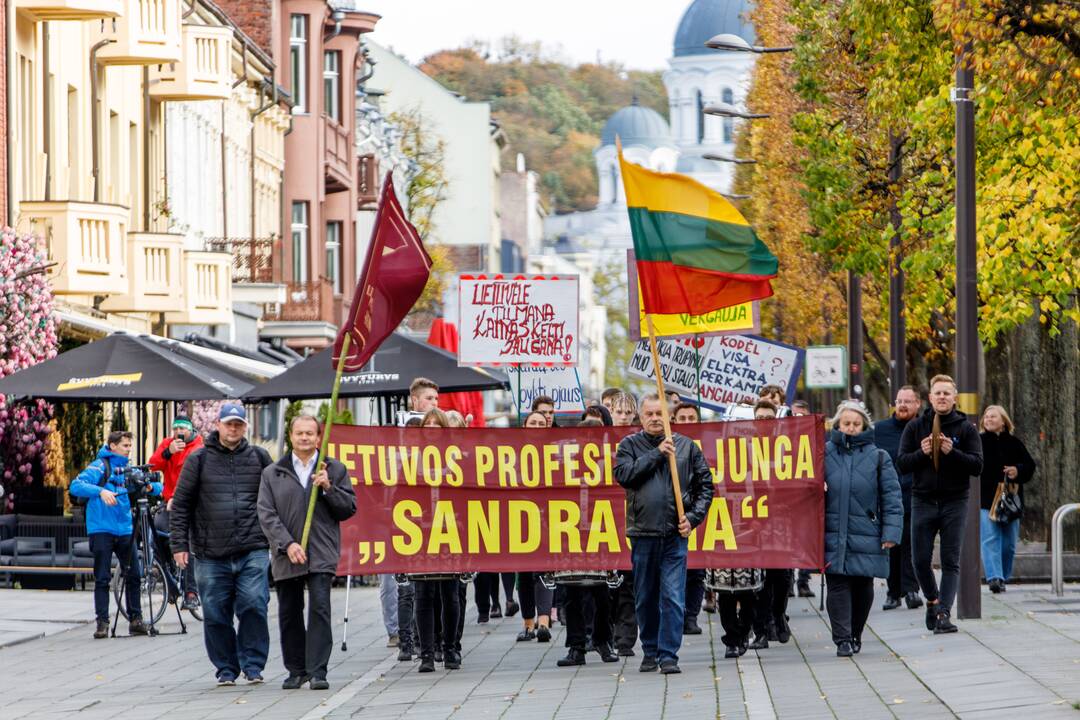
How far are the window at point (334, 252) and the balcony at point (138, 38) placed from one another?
24.6m

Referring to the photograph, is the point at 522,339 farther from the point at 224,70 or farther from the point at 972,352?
the point at 224,70

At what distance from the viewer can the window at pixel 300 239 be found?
54.0 meters

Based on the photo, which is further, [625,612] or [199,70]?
[199,70]

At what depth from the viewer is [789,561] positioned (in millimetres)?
16078

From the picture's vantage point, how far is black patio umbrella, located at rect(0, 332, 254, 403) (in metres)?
23.0

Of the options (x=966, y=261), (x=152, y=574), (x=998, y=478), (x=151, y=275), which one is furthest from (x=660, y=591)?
Answer: (x=151, y=275)

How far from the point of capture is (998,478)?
68.5ft

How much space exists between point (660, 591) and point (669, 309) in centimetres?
230

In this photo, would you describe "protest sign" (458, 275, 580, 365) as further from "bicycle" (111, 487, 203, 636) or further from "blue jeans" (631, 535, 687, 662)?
"blue jeans" (631, 535, 687, 662)

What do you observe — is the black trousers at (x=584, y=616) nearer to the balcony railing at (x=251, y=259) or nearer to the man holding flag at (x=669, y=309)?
the man holding flag at (x=669, y=309)

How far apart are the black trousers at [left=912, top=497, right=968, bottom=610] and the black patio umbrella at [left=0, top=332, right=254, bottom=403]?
844 cm

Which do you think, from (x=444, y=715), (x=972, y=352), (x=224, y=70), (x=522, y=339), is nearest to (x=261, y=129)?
A: (x=224, y=70)

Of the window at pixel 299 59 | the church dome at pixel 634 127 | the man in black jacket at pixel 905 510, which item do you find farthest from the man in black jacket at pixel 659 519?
the church dome at pixel 634 127

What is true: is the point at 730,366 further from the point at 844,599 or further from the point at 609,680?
the point at 609,680
